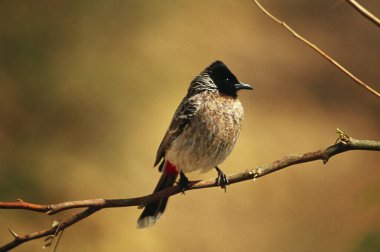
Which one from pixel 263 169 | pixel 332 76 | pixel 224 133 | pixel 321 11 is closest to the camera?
pixel 263 169

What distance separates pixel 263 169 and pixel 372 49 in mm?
7131

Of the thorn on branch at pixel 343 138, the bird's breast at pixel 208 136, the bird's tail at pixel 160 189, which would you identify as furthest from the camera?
the bird's tail at pixel 160 189

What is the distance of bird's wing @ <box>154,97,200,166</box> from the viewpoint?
3107mm

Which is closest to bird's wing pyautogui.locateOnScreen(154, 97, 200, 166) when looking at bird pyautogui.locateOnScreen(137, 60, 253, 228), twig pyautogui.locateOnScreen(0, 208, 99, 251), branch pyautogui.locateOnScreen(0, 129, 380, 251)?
bird pyautogui.locateOnScreen(137, 60, 253, 228)

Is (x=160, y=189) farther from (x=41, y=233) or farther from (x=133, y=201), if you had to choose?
(x=41, y=233)

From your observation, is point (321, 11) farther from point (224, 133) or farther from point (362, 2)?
point (224, 133)

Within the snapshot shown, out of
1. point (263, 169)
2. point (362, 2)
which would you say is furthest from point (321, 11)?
point (263, 169)

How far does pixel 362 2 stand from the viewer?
8.15 meters

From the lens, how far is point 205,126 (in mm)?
3039

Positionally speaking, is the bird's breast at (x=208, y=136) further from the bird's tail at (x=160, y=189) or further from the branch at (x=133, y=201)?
the branch at (x=133, y=201)

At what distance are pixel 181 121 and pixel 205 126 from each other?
0.55ft

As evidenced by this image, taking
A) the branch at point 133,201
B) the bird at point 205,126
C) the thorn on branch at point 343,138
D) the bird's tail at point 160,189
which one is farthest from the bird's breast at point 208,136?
the thorn on branch at point 343,138

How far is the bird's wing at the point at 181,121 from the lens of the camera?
3.11 m

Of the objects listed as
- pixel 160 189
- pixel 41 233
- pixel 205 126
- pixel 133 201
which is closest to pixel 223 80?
pixel 205 126
